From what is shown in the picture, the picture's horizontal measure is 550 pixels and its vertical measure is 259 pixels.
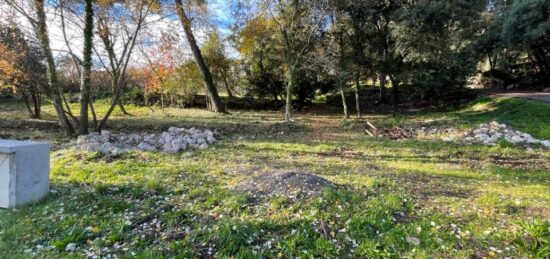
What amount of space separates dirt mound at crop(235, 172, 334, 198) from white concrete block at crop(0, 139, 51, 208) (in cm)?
259

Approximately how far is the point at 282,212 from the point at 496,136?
7.78 meters

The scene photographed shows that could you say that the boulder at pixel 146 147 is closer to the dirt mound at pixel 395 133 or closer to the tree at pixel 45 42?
the tree at pixel 45 42

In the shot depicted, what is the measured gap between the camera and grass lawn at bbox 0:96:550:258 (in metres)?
2.99

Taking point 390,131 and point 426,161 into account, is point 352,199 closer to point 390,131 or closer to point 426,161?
point 426,161

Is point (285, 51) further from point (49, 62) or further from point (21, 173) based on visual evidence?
point (21, 173)

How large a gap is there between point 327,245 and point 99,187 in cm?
334

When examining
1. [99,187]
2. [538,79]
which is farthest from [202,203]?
[538,79]

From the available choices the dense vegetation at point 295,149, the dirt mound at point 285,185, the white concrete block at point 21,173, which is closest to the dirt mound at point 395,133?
the dense vegetation at point 295,149

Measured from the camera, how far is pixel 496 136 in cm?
852

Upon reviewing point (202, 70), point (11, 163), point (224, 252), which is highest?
point (202, 70)

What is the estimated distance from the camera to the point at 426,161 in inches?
265

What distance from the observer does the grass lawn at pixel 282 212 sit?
118 inches

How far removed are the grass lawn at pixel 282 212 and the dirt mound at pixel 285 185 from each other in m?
0.19

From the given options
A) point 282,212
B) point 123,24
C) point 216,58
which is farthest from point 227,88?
point 282,212
